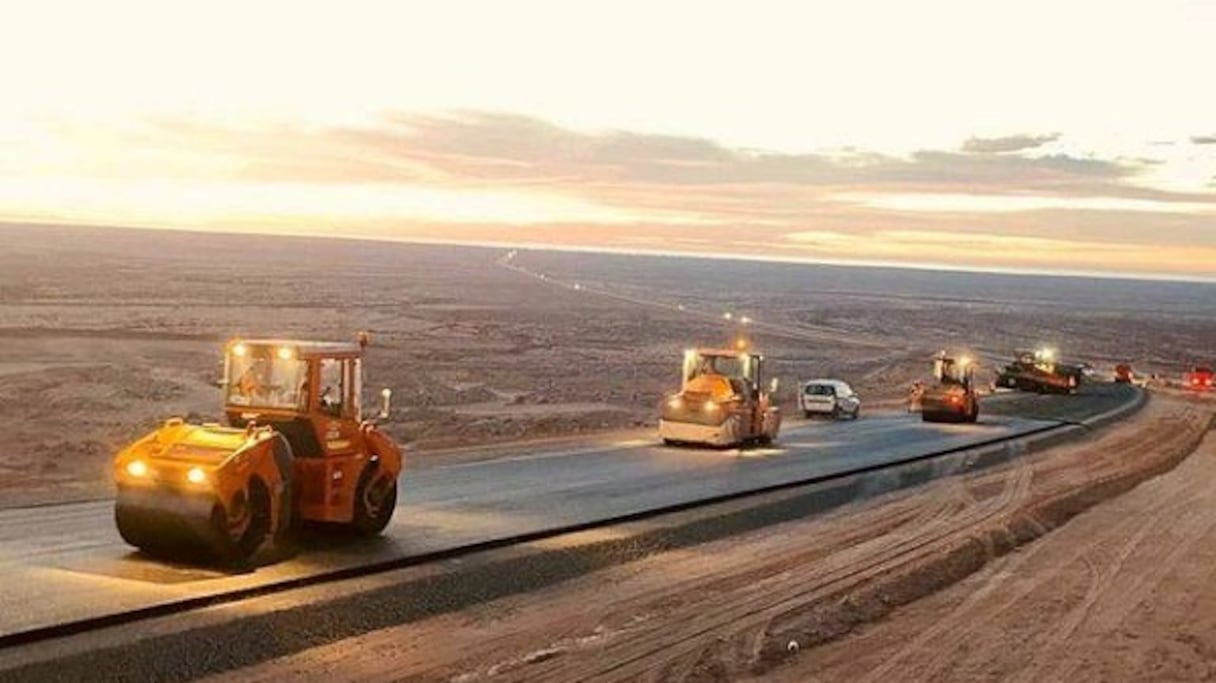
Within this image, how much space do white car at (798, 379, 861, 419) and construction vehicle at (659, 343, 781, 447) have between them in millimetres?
12306

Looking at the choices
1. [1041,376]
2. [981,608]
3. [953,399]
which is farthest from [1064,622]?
[1041,376]

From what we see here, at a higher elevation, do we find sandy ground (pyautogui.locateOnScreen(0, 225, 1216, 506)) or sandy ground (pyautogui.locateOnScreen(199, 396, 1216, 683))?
sandy ground (pyautogui.locateOnScreen(199, 396, 1216, 683))

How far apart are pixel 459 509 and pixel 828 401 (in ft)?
92.2

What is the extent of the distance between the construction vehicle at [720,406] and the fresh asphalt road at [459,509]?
55cm

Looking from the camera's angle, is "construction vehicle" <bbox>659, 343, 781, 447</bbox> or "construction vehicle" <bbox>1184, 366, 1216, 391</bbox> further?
"construction vehicle" <bbox>1184, 366, 1216, 391</bbox>

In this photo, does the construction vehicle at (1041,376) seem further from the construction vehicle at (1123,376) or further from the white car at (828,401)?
the white car at (828,401)

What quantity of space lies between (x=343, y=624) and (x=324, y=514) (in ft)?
10.9

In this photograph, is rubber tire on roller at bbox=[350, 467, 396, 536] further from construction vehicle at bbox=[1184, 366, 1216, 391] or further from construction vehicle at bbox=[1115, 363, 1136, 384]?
construction vehicle at bbox=[1184, 366, 1216, 391]

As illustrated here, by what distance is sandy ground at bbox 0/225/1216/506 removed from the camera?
3884cm

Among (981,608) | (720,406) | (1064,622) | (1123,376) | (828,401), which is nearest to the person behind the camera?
(1064,622)

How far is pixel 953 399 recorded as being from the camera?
4566cm

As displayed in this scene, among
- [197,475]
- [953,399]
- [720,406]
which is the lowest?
[953,399]

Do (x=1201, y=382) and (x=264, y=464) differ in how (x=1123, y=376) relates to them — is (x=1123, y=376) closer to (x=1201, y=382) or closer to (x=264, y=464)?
(x=1201, y=382)

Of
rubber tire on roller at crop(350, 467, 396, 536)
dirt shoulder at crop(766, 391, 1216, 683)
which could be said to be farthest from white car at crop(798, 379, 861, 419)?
rubber tire on roller at crop(350, 467, 396, 536)
